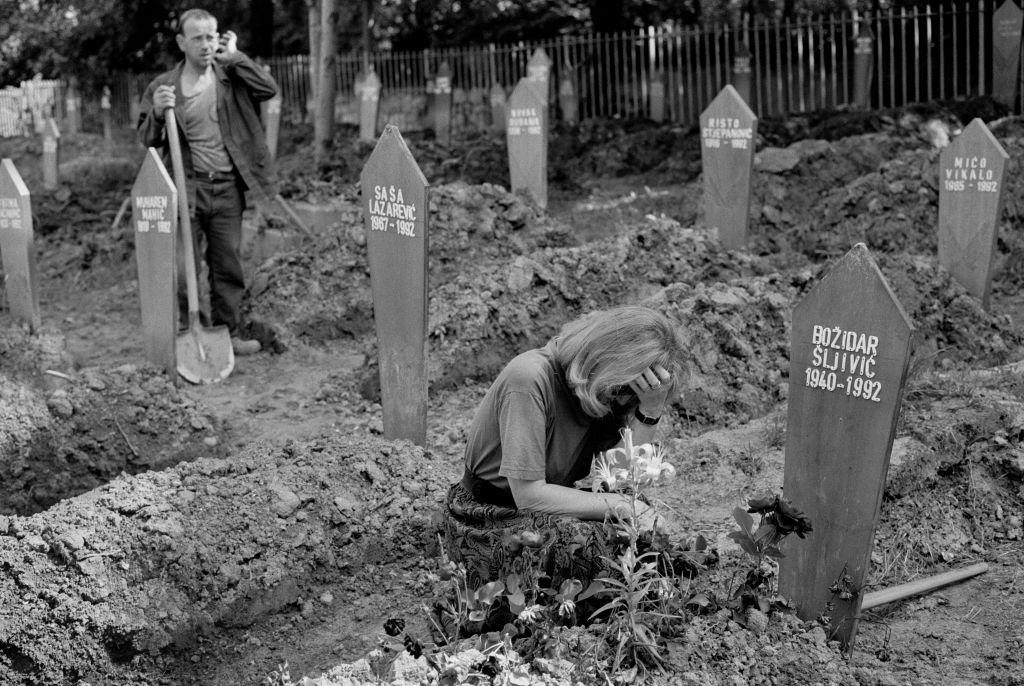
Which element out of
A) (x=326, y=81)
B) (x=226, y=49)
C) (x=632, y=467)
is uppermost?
(x=326, y=81)

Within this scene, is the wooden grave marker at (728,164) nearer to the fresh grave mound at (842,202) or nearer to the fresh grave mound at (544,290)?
the fresh grave mound at (842,202)

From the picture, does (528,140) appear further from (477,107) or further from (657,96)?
(477,107)

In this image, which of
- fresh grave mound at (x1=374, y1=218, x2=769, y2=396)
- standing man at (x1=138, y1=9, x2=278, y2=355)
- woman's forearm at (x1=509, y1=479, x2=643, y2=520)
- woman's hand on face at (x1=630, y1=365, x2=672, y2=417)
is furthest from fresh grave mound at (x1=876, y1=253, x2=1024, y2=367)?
standing man at (x1=138, y1=9, x2=278, y2=355)

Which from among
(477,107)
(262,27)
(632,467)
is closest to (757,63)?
(477,107)

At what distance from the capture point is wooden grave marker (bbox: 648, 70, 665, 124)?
1842 centimetres

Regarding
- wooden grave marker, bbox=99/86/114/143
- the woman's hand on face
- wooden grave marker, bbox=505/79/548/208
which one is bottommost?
the woman's hand on face

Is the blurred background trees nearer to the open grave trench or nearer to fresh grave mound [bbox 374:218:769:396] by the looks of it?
the open grave trench

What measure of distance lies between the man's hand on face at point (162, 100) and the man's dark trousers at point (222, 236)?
49cm

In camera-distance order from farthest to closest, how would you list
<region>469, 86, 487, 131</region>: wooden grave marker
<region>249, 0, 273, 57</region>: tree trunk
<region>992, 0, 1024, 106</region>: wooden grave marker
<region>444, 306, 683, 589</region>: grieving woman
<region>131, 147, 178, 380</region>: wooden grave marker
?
<region>249, 0, 273, 57</region>: tree trunk < <region>469, 86, 487, 131</region>: wooden grave marker < <region>992, 0, 1024, 106</region>: wooden grave marker < <region>131, 147, 178, 380</region>: wooden grave marker < <region>444, 306, 683, 589</region>: grieving woman

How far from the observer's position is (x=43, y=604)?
372cm

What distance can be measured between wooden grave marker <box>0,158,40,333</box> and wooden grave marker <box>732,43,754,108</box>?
12.3m

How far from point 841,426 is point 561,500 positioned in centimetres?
88

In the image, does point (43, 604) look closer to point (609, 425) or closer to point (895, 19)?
point (609, 425)

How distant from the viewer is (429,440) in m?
5.68
